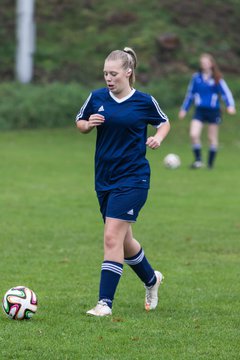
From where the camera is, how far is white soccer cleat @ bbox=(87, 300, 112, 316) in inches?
279

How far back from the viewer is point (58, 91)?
91.8 feet

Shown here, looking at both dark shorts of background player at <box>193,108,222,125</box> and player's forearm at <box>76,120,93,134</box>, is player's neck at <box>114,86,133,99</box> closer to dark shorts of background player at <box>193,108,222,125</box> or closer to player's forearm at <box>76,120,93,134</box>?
player's forearm at <box>76,120,93,134</box>

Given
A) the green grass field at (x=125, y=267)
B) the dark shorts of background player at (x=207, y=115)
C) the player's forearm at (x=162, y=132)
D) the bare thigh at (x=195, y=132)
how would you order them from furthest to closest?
1. the dark shorts of background player at (x=207, y=115)
2. the bare thigh at (x=195, y=132)
3. the player's forearm at (x=162, y=132)
4. the green grass field at (x=125, y=267)

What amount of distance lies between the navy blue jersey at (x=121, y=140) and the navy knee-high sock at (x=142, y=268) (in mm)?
646

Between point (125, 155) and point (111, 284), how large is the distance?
3.38ft

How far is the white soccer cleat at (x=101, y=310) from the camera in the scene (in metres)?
7.08

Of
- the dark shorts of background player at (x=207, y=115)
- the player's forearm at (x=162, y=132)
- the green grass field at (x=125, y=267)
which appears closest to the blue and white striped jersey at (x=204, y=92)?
the dark shorts of background player at (x=207, y=115)

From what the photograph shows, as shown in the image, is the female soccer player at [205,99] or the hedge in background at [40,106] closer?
the female soccer player at [205,99]

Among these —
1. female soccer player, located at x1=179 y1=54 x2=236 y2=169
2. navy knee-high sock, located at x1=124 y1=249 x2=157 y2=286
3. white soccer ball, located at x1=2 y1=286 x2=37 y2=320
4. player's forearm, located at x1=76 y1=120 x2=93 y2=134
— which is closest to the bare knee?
navy knee-high sock, located at x1=124 y1=249 x2=157 y2=286

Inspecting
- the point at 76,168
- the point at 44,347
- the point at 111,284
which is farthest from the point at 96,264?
the point at 76,168

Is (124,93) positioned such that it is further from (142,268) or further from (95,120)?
(142,268)

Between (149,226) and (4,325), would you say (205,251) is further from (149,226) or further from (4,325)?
(4,325)

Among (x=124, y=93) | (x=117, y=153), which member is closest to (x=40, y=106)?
(x=124, y=93)

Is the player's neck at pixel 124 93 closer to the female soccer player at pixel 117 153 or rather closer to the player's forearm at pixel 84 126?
the female soccer player at pixel 117 153
